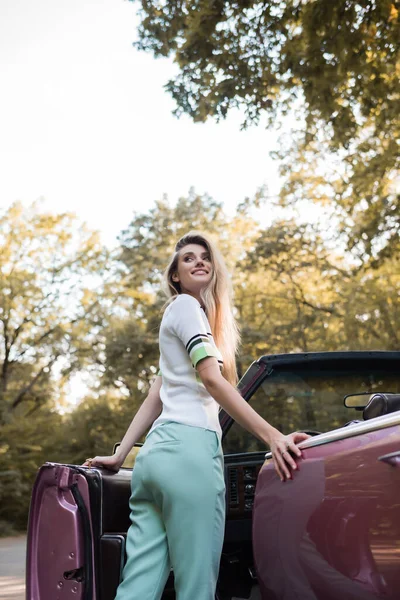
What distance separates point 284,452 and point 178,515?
1.32 ft

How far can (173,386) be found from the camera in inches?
111

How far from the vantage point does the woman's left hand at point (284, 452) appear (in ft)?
8.44

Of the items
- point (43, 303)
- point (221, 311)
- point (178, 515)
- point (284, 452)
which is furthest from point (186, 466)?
point (43, 303)

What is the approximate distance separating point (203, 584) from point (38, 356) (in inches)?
1077

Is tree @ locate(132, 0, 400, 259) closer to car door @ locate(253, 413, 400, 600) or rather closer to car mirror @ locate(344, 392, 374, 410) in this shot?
car mirror @ locate(344, 392, 374, 410)

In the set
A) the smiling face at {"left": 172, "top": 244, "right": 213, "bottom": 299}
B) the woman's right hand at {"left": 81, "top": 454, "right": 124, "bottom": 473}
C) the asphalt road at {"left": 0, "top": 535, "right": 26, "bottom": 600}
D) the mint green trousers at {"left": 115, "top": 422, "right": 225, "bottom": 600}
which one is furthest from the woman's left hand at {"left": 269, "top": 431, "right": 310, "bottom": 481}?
the asphalt road at {"left": 0, "top": 535, "right": 26, "bottom": 600}

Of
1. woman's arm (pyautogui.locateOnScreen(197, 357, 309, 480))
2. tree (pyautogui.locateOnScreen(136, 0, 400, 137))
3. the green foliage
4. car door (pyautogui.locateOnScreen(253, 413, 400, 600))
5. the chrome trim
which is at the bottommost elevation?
car door (pyautogui.locateOnScreen(253, 413, 400, 600))

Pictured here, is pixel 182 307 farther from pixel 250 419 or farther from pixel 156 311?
pixel 156 311

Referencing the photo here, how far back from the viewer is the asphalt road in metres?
7.32

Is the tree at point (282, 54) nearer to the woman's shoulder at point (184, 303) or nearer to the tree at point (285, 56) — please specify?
the tree at point (285, 56)

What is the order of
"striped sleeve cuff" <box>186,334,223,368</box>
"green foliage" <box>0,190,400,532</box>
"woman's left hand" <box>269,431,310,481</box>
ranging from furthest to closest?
"green foliage" <box>0,190,400,532</box> → "striped sleeve cuff" <box>186,334,223,368</box> → "woman's left hand" <box>269,431,310,481</box>

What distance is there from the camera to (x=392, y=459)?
2.02m

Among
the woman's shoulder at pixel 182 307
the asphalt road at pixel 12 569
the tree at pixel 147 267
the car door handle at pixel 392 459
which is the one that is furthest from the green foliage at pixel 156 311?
the car door handle at pixel 392 459

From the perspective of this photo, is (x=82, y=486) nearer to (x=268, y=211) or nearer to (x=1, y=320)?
(x=1, y=320)
